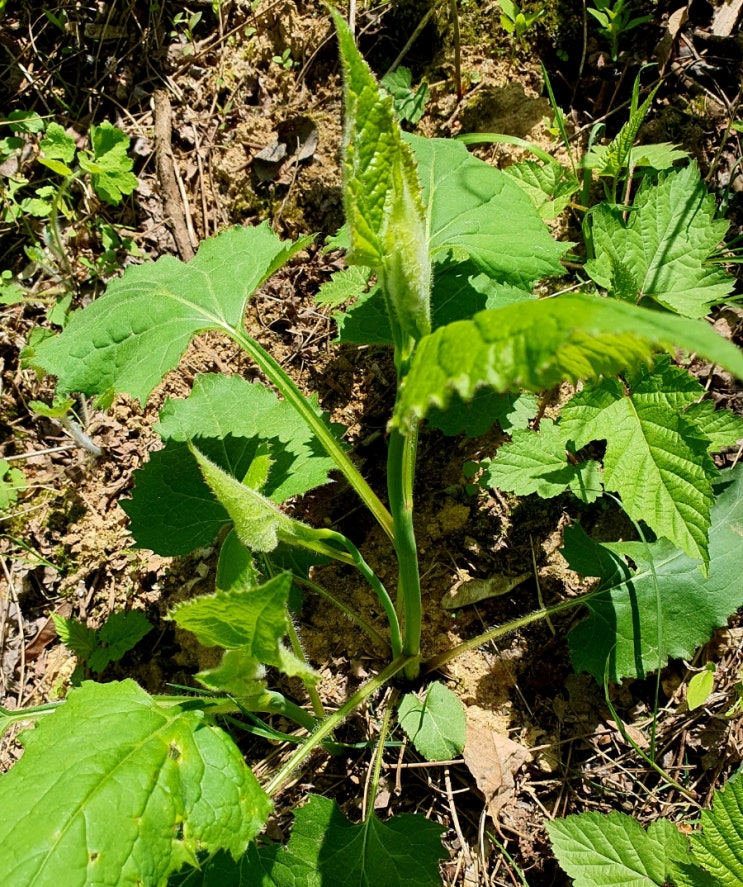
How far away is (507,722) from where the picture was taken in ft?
7.66

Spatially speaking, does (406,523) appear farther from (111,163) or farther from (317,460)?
(111,163)

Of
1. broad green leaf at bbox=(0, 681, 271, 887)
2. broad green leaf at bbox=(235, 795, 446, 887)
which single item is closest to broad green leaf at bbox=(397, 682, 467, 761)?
broad green leaf at bbox=(235, 795, 446, 887)

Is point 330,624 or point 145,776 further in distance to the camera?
point 330,624

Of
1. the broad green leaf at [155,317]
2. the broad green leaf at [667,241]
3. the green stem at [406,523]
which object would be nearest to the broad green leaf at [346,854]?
the green stem at [406,523]

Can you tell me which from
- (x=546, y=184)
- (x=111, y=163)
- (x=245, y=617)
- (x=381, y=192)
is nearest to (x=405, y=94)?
(x=546, y=184)

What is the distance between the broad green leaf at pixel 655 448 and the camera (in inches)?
72.7

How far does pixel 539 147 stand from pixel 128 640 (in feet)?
8.22

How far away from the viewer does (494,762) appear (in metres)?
2.25

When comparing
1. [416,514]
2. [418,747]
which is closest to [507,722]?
[418,747]

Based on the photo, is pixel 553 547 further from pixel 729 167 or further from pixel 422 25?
pixel 422 25

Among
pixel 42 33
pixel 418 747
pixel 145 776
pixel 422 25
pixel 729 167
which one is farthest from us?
pixel 42 33

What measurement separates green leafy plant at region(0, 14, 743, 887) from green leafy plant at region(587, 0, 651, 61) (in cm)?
95

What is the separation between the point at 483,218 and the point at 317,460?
2.84 feet

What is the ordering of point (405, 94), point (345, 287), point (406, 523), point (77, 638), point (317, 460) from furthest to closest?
point (405, 94) < point (77, 638) < point (345, 287) < point (317, 460) < point (406, 523)
